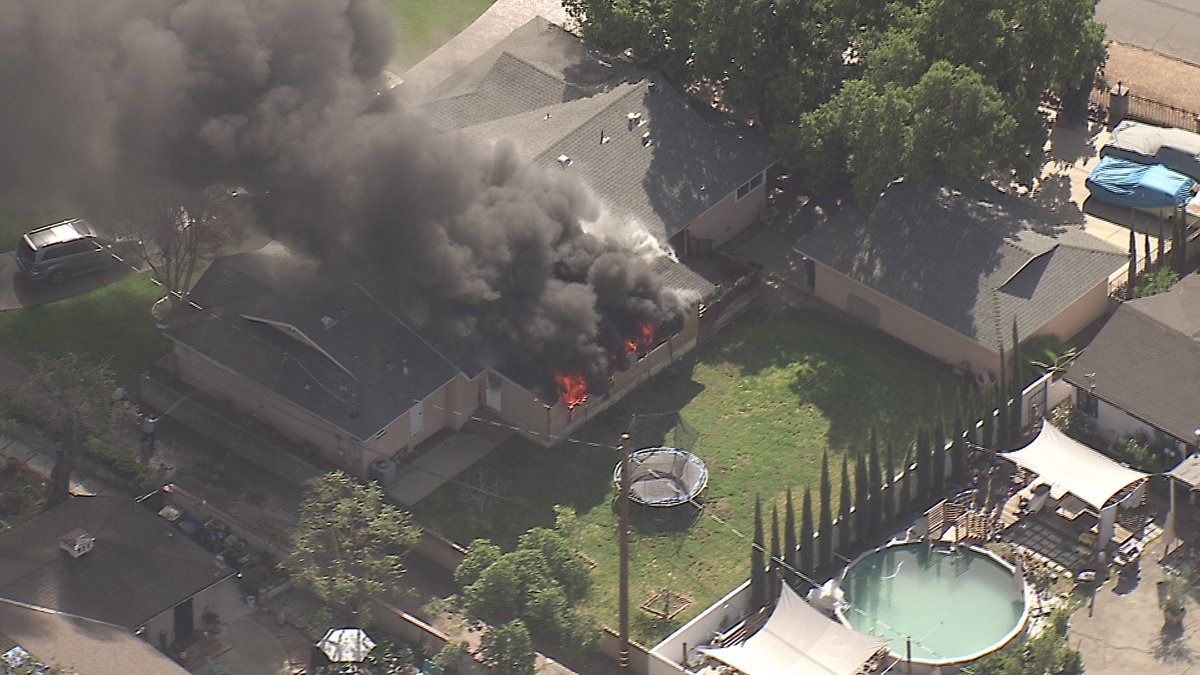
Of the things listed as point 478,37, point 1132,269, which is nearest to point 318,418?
point 1132,269

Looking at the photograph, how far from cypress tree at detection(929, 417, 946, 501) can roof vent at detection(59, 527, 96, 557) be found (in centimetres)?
2421

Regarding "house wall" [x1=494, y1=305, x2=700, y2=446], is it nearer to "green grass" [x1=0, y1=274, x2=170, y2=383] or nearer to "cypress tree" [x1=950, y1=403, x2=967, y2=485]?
"cypress tree" [x1=950, y1=403, x2=967, y2=485]

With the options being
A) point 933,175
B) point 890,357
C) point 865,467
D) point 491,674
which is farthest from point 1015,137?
point 491,674

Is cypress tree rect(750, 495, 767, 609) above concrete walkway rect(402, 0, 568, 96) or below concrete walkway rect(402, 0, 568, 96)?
below

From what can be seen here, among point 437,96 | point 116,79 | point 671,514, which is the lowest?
point 671,514

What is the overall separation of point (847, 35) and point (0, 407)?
30.7 meters

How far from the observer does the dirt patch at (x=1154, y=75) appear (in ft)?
258

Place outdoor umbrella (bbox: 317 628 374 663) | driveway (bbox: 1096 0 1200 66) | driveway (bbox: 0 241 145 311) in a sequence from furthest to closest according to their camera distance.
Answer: driveway (bbox: 1096 0 1200 66), driveway (bbox: 0 241 145 311), outdoor umbrella (bbox: 317 628 374 663)

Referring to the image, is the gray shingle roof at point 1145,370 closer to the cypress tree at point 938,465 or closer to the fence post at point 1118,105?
the cypress tree at point 938,465

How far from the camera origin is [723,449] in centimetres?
6400

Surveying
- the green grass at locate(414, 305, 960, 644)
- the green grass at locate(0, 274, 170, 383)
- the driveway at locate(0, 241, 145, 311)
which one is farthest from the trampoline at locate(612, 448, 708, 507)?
the driveway at locate(0, 241, 145, 311)

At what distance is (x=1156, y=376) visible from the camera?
2467 inches

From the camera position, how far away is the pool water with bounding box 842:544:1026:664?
56344mm

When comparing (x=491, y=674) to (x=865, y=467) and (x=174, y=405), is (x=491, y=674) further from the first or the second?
(x=174, y=405)
